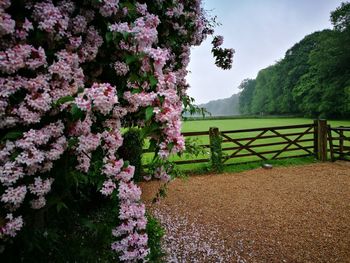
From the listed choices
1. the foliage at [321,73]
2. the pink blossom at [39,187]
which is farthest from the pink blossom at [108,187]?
the foliage at [321,73]

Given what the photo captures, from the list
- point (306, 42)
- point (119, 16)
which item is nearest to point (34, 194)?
point (119, 16)

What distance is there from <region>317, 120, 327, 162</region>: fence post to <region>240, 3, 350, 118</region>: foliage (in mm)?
20275

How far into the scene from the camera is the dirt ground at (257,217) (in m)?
4.32

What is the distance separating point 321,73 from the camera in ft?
115

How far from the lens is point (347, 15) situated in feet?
111

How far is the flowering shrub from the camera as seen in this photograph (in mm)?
1563

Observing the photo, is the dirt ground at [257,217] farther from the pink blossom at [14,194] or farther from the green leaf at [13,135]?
the green leaf at [13,135]

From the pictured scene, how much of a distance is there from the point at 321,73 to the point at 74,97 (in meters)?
39.7

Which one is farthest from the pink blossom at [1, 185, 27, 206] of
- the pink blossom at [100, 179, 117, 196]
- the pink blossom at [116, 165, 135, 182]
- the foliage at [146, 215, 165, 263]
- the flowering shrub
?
the foliage at [146, 215, 165, 263]

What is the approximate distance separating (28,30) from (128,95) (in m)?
0.77

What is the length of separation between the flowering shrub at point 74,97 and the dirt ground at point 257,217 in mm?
2678

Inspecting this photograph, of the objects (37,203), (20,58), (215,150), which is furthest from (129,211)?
(215,150)

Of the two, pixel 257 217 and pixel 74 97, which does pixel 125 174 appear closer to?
→ pixel 74 97

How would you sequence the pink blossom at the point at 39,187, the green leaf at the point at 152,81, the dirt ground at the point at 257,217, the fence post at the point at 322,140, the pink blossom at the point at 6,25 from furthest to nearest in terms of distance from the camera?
the fence post at the point at 322,140 → the dirt ground at the point at 257,217 → the green leaf at the point at 152,81 → the pink blossom at the point at 39,187 → the pink blossom at the point at 6,25
